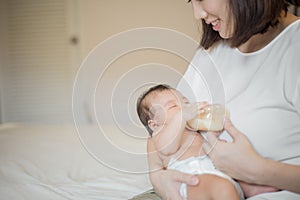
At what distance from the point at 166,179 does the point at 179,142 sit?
8 cm

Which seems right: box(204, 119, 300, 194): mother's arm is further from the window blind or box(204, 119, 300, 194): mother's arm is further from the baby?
the window blind

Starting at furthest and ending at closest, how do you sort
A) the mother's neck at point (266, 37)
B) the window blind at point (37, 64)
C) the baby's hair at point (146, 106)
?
the window blind at point (37, 64), the baby's hair at point (146, 106), the mother's neck at point (266, 37)

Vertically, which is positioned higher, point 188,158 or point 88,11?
point 88,11

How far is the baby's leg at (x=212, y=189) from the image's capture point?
2.16 feet

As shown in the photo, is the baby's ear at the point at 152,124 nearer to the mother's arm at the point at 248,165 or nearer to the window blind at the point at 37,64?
the mother's arm at the point at 248,165

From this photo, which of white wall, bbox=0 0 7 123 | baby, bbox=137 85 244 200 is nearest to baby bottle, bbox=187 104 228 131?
baby, bbox=137 85 244 200

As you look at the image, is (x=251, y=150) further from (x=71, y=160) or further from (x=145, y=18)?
(x=145, y=18)

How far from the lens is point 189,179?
0.72 m

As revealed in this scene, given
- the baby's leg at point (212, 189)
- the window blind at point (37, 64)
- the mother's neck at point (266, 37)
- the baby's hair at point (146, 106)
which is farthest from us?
the window blind at point (37, 64)

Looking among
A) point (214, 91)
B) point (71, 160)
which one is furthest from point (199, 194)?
point (71, 160)

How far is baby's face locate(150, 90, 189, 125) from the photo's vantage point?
2.77 ft

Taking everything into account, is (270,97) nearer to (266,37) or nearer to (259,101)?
(259,101)

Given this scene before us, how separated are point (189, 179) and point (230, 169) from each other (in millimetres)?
77

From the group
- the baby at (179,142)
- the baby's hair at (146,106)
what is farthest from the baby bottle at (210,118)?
the baby's hair at (146,106)
